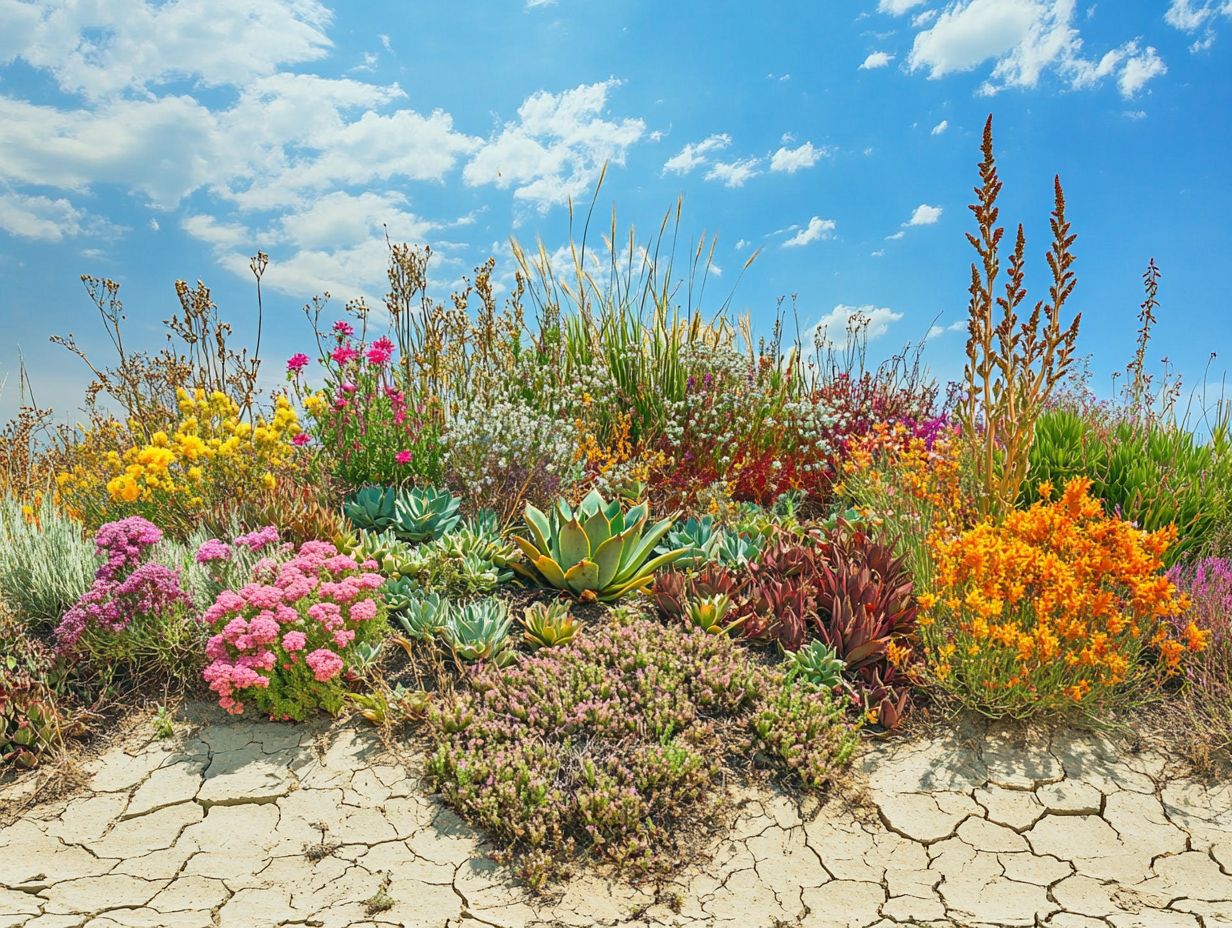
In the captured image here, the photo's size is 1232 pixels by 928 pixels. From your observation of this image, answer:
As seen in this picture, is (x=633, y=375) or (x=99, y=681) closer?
(x=99, y=681)

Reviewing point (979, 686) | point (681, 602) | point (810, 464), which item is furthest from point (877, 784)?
point (810, 464)

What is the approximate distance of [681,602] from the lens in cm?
542

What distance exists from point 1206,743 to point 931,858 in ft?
6.38

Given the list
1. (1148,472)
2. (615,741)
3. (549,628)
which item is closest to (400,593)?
(549,628)

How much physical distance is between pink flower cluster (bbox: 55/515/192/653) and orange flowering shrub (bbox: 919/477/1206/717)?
439 centimetres

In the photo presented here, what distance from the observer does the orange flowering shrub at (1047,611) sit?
4.50m

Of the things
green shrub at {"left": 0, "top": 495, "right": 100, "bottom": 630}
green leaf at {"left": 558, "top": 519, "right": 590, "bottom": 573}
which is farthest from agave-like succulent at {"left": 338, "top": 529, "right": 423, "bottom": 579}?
green shrub at {"left": 0, "top": 495, "right": 100, "bottom": 630}

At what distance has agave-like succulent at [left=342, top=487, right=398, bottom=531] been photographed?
6.73 meters

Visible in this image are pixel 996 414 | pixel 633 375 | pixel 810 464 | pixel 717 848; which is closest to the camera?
pixel 717 848

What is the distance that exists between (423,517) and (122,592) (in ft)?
6.67

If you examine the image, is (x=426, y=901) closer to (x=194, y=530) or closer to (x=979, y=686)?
(x=979, y=686)

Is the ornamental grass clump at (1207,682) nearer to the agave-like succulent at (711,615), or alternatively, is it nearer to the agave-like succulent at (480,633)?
the agave-like succulent at (711,615)

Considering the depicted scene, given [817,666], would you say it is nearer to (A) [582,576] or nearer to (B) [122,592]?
(A) [582,576]

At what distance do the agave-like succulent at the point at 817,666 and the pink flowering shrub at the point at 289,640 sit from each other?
7.83ft
